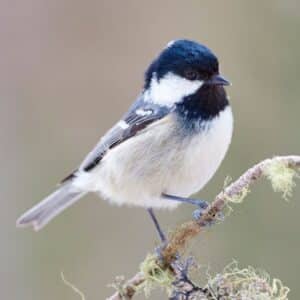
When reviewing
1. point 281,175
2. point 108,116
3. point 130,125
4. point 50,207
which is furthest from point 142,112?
point 108,116

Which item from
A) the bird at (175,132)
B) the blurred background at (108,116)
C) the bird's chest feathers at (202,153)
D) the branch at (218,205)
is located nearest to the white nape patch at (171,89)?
the bird at (175,132)

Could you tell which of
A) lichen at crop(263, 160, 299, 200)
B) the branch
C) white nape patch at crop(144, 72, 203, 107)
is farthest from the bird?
lichen at crop(263, 160, 299, 200)

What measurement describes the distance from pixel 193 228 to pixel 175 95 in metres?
0.74

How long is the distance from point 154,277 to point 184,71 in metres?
0.90

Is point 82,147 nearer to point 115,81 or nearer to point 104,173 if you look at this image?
point 115,81

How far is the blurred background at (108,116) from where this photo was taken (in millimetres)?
3867

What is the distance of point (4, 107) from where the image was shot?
463 centimetres

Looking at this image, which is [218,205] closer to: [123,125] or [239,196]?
[239,196]

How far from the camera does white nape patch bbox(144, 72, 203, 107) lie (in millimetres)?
2439

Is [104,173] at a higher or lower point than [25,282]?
higher

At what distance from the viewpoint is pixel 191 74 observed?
245 centimetres

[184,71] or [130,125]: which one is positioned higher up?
[184,71]

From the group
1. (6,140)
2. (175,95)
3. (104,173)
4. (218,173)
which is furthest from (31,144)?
(175,95)

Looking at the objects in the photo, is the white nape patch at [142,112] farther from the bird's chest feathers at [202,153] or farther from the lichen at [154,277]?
the lichen at [154,277]
